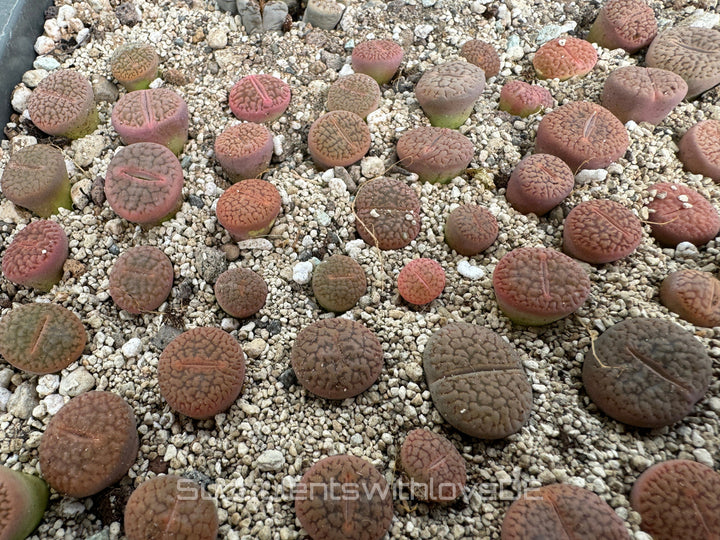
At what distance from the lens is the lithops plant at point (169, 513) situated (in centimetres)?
141

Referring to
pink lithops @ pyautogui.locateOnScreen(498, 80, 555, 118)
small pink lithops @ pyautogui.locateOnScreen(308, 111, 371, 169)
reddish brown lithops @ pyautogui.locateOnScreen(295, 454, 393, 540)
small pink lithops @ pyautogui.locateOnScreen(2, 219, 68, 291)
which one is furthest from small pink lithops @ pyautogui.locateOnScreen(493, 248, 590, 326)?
small pink lithops @ pyautogui.locateOnScreen(2, 219, 68, 291)

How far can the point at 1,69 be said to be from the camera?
2.55 m

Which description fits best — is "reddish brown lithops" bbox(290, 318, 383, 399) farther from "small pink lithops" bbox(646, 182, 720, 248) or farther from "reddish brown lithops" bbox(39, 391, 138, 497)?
"small pink lithops" bbox(646, 182, 720, 248)

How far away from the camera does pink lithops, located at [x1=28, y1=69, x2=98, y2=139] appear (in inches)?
96.0

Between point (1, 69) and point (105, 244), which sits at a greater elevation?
point (1, 69)

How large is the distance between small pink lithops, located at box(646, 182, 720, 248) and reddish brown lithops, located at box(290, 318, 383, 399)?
4.83 ft

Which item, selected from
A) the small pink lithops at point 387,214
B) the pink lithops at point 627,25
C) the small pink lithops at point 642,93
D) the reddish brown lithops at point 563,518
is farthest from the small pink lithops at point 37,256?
the pink lithops at point 627,25

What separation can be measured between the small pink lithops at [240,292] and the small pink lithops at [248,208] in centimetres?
22

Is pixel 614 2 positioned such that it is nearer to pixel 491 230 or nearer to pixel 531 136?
pixel 531 136

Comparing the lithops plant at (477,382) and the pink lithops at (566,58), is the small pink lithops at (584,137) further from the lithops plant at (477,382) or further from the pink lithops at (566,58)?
the lithops plant at (477,382)

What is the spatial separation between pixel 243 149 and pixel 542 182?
4.72ft

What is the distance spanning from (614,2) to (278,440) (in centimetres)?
314

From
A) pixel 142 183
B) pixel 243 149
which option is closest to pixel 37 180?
pixel 142 183

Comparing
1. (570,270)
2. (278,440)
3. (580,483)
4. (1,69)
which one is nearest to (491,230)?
(570,270)
